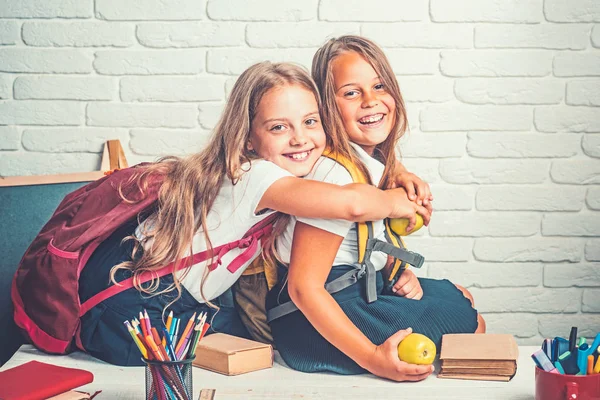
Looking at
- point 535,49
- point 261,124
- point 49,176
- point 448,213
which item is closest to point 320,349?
point 261,124

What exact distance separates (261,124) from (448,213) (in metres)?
0.90

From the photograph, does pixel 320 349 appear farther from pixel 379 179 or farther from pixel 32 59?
pixel 32 59

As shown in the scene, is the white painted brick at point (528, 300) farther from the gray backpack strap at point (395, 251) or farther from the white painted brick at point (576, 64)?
the gray backpack strap at point (395, 251)

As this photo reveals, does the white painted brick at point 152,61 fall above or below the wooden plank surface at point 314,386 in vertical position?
above

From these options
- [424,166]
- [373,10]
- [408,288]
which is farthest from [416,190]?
[373,10]

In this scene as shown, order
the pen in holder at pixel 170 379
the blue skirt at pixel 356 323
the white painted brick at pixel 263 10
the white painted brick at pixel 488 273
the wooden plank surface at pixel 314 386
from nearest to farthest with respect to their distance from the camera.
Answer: the pen in holder at pixel 170 379
the wooden plank surface at pixel 314 386
the blue skirt at pixel 356 323
the white painted brick at pixel 263 10
the white painted brick at pixel 488 273

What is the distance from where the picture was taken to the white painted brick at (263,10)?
2.16m

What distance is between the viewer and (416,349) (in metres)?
1.40

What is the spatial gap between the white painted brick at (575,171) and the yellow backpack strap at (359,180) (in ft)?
3.04

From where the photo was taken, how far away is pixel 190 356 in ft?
4.08

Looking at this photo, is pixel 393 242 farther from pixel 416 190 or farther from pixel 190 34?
pixel 190 34

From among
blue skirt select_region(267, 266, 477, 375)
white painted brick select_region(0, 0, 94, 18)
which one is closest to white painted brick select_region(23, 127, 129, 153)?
white painted brick select_region(0, 0, 94, 18)

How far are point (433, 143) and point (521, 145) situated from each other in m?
0.26

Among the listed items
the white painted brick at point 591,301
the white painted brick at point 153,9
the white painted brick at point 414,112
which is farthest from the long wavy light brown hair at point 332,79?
the white painted brick at point 591,301
